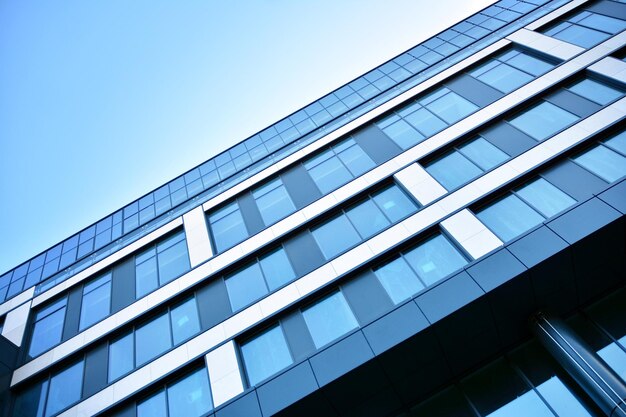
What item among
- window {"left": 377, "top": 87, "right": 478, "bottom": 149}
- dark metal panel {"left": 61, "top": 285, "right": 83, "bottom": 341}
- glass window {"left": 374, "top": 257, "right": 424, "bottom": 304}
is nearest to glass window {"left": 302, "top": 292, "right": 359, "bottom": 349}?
glass window {"left": 374, "top": 257, "right": 424, "bottom": 304}

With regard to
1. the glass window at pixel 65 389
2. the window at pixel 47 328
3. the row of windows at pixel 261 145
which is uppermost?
the row of windows at pixel 261 145

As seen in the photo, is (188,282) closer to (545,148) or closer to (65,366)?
(65,366)

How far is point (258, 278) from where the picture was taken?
65.1ft

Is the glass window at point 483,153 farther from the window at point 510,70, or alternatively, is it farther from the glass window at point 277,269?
the glass window at point 277,269

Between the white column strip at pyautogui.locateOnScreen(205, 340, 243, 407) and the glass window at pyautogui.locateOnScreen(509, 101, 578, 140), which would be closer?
the white column strip at pyautogui.locateOnScreen(205, 340, 243, 407)

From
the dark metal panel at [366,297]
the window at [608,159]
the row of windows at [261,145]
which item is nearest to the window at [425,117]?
the row of windows at [261,145]

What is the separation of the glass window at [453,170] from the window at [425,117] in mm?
2000

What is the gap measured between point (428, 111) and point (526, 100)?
4882 millimetres

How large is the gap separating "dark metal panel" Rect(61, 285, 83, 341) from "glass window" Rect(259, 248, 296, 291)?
9520mm

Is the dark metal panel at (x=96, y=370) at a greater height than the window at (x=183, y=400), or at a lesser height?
greater

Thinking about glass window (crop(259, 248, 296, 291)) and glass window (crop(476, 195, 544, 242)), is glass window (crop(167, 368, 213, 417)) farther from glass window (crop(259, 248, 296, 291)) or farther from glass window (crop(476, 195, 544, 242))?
glass window (crop(476, 195, 544, 242))

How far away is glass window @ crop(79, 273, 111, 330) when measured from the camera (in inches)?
865

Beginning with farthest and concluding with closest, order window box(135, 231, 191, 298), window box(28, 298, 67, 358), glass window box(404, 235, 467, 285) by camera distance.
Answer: window box(135, 231, 191, 298)
window box(28, 298, 67, 358)
glass window box(404, 235, 467, 285)

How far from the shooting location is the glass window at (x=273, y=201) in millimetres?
22641
